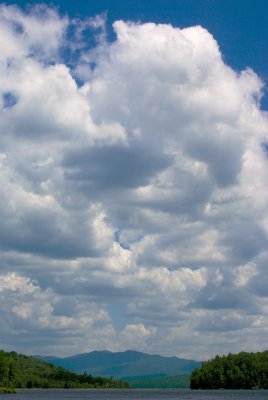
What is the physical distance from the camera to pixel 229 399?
194125 millimetres

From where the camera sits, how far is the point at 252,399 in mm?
191750

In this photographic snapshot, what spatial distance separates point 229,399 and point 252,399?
718 centimetres
